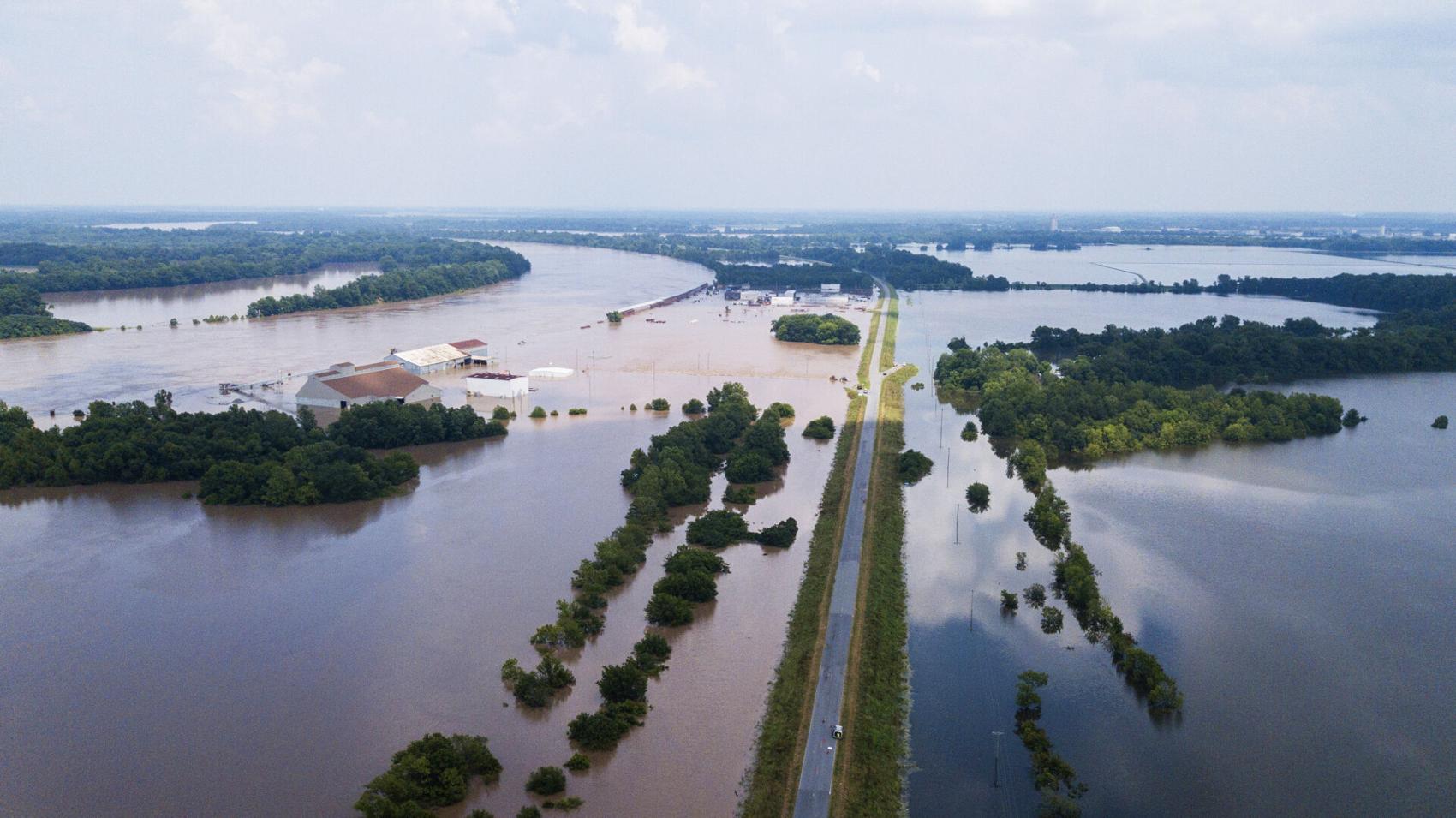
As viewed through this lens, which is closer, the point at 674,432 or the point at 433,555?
the point at 433,555

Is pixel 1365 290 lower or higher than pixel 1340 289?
higher

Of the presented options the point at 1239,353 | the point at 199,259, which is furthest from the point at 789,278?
the point at 199,259

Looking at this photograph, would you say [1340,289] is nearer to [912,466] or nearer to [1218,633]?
[912,466]

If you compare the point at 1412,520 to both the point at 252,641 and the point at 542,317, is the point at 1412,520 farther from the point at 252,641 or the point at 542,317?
the point at 542,317

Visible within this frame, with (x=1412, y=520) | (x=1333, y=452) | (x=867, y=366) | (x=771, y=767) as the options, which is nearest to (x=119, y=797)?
(x=771, y=767)

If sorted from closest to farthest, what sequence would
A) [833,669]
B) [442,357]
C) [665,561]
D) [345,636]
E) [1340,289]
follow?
1. [833,669]
2. [345,636]
3. [665,561]
4. [442,357]
5. [1340,289]

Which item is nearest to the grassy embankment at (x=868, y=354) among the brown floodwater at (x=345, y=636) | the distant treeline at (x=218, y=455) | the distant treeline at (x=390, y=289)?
the brown floodwater at (x=345, y=636)

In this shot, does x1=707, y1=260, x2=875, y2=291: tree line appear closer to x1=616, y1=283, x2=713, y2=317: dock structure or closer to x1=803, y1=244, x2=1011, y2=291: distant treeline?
x1=616, y1=283, x2=713, y2=317: dock structure

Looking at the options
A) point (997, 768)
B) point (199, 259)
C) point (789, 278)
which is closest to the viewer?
point (997, 768)
